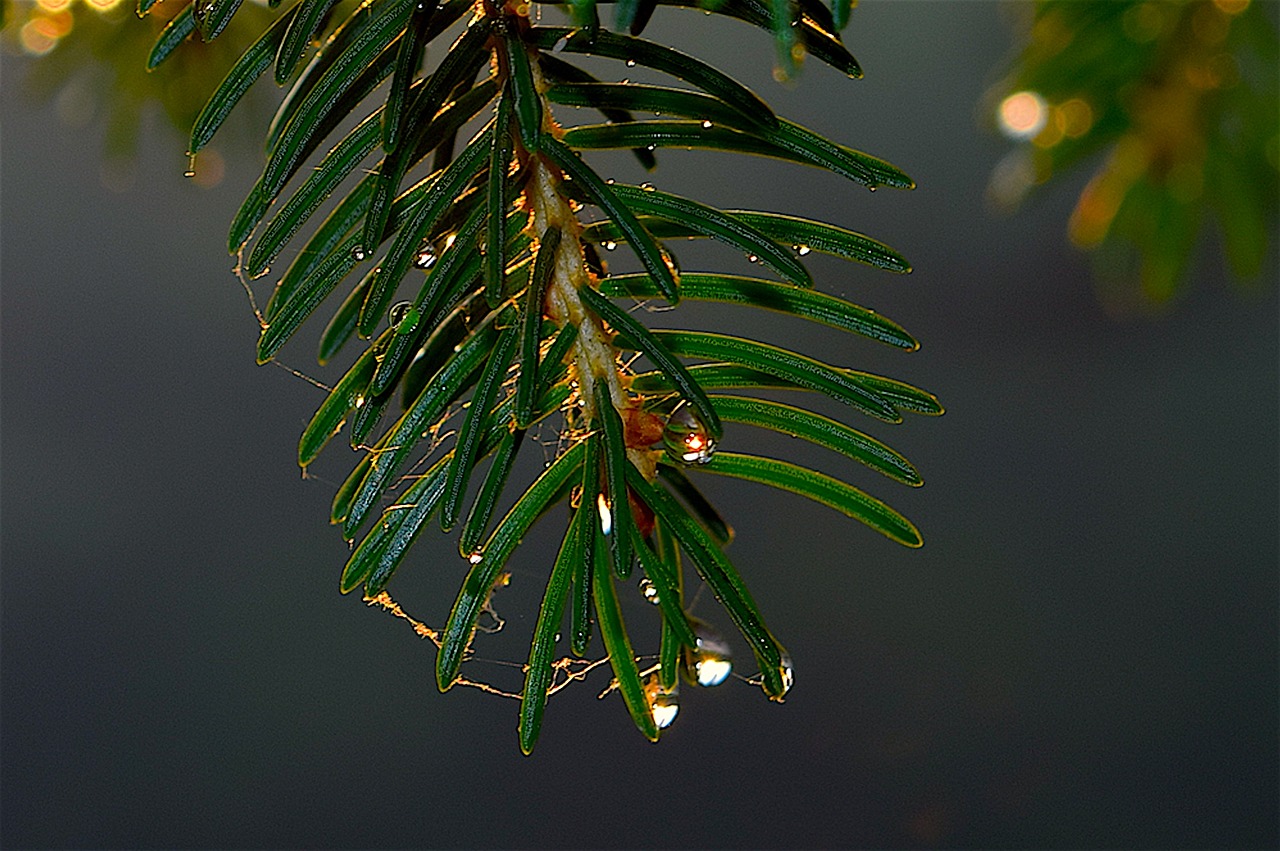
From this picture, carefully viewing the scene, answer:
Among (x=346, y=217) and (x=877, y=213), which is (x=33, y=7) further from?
(x=877, y=213)

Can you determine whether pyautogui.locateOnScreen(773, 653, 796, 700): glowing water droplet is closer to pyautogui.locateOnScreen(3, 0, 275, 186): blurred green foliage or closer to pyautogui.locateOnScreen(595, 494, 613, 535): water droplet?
pyautogui.locateOnScreen(595, 494, 613, 535): water droplet

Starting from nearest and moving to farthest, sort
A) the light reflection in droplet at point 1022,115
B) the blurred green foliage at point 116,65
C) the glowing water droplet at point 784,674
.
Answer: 1. the glowing water droplet at point 784,674
2. the blurred green foliage at point 116,65
3. the light reflection in droplet at point 1022,115

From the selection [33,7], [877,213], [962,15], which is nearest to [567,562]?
[33,7]

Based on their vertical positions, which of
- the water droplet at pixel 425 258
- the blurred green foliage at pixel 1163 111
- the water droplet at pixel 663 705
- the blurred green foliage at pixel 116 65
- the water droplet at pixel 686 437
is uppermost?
the blurred green foliage at pixel 1163 111

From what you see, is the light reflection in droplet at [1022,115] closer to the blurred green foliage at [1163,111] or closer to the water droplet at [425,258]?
the blurred green foliage at [1163,111]

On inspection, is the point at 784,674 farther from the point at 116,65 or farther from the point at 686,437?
the point at 116,65

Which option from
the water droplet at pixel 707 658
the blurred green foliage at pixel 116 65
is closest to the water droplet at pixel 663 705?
the water droplet at pixel 707 658
